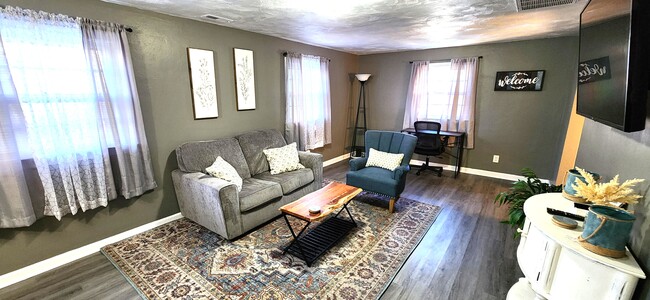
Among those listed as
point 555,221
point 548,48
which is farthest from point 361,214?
point 548,48

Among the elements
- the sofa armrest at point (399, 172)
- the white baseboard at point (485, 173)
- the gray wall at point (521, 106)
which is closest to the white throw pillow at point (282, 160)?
the sofa armrest at point (399, 172)

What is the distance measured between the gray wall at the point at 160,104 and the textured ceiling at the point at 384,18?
6.2 inches

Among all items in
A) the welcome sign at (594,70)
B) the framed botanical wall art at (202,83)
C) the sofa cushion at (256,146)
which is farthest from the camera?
the sofa cushion at (256,146)

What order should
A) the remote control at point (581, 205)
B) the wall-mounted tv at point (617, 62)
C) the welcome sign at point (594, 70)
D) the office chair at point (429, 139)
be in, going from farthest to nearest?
the office chair at point (429, 139), the remote control at point (581, 205), the welcome sign at point (594, 70), the wall-mounted tv at point (617, 62)

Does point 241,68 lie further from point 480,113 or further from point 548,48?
point 548,48

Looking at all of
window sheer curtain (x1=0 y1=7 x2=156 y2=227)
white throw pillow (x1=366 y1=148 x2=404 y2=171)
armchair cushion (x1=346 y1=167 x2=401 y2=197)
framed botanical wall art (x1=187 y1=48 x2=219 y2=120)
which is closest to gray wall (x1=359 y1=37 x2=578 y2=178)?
white throw pillow (x1=366 y1=148 x2=404 y2=171)

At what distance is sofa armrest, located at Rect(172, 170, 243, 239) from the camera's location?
7.64 ft

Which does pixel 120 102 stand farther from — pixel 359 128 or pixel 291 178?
pixel 359 128

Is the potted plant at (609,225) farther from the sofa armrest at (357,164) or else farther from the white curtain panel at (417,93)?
the white curtain panel at (417,93)

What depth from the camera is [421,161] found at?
5250mm

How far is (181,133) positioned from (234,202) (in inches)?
45.2

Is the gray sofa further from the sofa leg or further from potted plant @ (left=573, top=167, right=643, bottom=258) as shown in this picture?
potted plant @ (left=573, top=167, right=643, bottom=258)

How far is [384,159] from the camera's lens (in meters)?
3.43

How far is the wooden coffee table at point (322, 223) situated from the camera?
7.25ft
